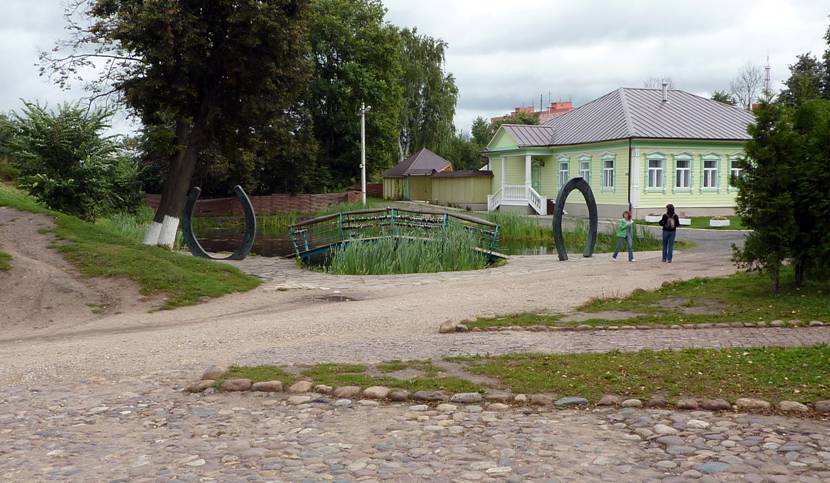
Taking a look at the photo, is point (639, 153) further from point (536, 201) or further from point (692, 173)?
point (536, 201)

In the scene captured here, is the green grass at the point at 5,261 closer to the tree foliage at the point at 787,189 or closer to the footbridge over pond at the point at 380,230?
the footbridge over pond at the point at 380,230

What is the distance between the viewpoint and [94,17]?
75.4 feet

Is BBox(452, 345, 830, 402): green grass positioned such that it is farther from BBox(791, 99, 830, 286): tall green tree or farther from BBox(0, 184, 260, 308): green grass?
BBox(0, 184, 260, 308): green grass

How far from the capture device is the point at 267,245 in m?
33.9

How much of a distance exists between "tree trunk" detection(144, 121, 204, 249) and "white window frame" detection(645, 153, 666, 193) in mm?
23649

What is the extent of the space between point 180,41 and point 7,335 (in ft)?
36.0

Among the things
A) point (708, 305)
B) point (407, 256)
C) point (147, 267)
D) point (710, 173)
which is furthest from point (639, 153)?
point (147, 267)

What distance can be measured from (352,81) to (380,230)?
31046 millimetres

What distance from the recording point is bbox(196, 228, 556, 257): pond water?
92.9ft

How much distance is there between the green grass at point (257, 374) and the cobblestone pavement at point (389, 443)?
1.37ft

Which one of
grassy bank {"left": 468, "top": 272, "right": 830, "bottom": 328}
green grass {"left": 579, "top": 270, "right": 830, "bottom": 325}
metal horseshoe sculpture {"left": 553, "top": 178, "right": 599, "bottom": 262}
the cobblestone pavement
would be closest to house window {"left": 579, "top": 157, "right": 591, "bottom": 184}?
metal horseshoe sculpture {"left": 553, "top": 178, "right": 599, "bottom": 262}

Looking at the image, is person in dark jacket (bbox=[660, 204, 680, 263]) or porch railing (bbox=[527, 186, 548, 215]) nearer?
person in dark jacket (bbox=[660, 204, 680, 263])

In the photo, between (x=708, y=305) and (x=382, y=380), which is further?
(x=708, y=305)

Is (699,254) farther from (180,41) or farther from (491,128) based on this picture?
(491,128)
